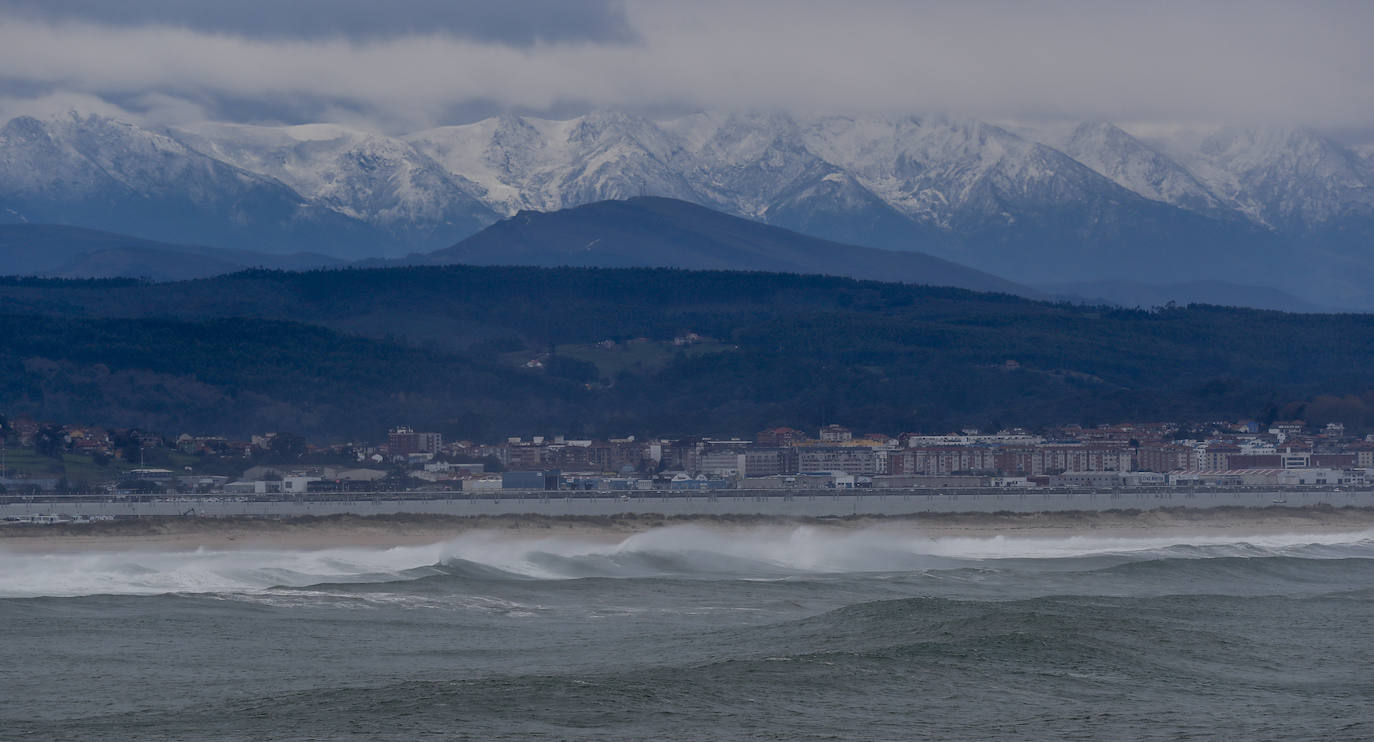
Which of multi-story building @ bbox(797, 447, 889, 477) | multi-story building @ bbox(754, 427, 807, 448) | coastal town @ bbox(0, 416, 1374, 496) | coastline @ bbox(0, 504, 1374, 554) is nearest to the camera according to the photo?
coastline @ bbox(0, 504, 1374, 554)

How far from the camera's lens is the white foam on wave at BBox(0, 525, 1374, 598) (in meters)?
45.7

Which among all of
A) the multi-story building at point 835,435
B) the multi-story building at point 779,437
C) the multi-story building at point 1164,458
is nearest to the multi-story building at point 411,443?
the multi-story building at point 779,437

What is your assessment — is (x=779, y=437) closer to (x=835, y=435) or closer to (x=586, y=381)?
(x=835, y=435)

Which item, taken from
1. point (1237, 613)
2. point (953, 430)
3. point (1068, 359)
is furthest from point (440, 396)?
point (1237, 613)

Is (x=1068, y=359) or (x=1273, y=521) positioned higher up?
(x=1068, y=359)

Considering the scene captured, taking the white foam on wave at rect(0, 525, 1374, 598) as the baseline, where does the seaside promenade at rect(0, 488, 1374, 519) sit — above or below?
above

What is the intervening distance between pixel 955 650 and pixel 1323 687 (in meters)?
6.47

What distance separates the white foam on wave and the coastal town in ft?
105

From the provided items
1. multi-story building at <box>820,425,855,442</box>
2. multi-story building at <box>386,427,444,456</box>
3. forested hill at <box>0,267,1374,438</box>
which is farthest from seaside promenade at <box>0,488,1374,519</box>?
forested hill at <box>0,267,1374,438</box>

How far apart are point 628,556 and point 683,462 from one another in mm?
68553

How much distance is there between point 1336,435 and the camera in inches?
5138

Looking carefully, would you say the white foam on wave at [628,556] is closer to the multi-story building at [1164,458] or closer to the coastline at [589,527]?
the coastline at [589,527]

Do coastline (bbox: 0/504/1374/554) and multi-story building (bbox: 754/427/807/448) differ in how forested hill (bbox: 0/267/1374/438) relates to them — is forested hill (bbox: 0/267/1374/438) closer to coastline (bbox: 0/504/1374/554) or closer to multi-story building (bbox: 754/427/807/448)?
multi-story building (bbox: 754/427/807/448)

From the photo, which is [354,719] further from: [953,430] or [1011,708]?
[953,430]
